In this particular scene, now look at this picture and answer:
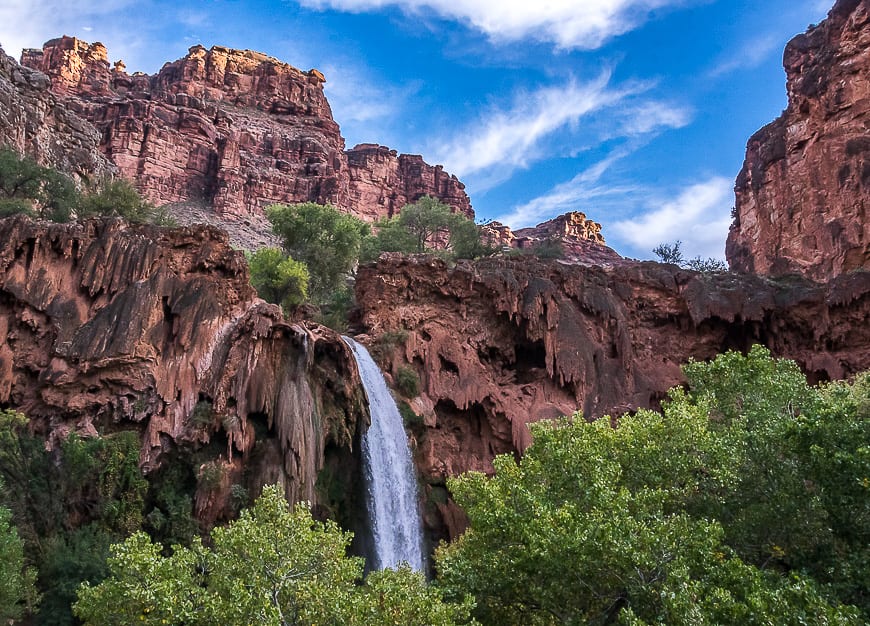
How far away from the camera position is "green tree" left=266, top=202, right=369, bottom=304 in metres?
49.8

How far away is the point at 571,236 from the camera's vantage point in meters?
121

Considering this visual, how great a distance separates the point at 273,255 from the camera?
41.9 metres

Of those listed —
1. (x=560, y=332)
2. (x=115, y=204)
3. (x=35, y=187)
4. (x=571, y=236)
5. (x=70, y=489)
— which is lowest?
(x=70, y=489)

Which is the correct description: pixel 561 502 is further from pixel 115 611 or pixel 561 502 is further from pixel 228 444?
pixel 228 444

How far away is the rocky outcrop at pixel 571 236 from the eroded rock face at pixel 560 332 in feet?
210

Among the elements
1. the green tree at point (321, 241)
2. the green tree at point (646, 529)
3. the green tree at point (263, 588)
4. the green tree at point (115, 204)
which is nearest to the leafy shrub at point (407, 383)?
the green tree at point (646, 529)

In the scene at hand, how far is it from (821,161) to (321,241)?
41193mm

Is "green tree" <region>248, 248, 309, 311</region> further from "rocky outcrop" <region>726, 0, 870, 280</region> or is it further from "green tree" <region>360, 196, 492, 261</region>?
"rocky outcrop" <region>726, 0, 870, 280</region>

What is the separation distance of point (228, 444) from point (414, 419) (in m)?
10.4

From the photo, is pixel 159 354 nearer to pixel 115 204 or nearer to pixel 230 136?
pixel 115 204

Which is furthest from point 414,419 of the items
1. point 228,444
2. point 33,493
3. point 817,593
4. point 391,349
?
point 817,593

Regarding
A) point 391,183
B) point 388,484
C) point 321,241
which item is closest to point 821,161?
point 321,241

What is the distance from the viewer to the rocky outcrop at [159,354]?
20812 millimetres

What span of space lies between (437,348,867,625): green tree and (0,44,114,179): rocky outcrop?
4095cm
